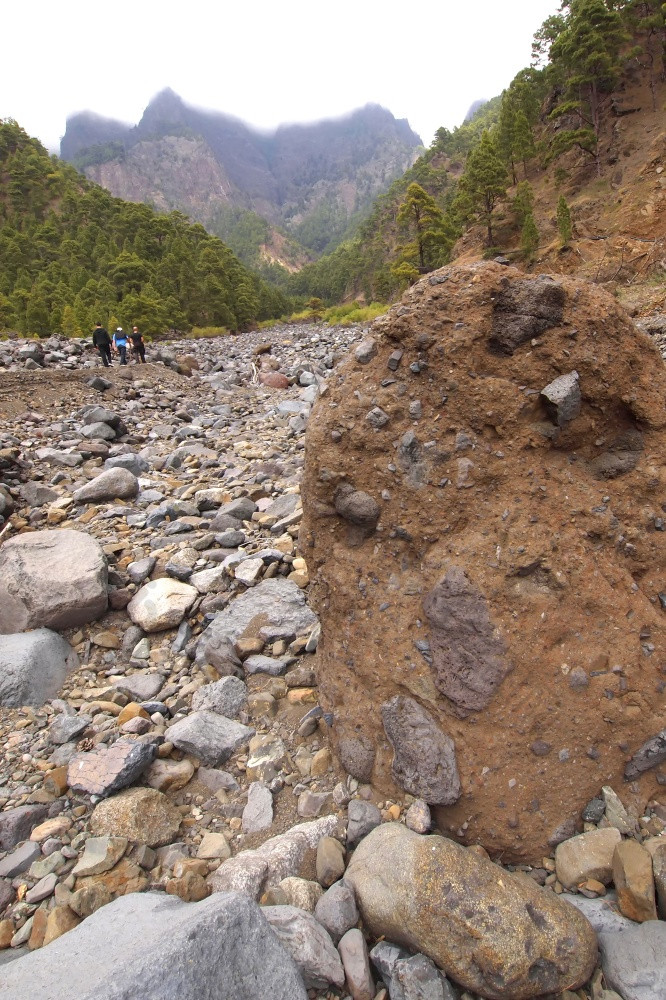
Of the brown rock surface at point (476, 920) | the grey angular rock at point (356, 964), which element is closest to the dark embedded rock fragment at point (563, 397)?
the brown rock surface at point (476, 920)

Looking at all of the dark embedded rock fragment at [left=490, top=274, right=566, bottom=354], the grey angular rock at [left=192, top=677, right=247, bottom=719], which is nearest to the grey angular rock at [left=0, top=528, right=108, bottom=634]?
the grey angular rock at [left=192, top=677, right=247, bottom=719]

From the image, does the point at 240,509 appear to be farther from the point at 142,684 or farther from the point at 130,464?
the point at 130,464

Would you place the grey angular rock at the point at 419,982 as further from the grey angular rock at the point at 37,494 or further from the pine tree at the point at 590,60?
the pine tree at the point at 590,60

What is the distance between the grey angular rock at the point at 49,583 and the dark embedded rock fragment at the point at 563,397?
354cm

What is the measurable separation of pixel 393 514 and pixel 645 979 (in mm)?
1818

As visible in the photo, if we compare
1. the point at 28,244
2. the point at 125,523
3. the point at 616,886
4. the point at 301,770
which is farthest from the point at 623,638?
the point at 28,244

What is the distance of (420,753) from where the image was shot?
87.4 inches

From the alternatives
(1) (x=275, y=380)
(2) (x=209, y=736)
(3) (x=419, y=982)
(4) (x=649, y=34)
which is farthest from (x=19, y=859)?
(4) (x=649, y=34)

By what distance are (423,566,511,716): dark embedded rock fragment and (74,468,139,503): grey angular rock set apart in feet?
17.4

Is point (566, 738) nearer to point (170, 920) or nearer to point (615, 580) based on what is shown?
point (615, 580)

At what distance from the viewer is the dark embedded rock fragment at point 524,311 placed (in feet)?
8.14

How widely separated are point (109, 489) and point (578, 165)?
31012 mm

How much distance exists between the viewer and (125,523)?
598 centimetres

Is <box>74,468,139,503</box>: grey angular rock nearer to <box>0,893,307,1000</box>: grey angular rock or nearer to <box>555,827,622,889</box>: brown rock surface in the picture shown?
<box>0,893,307,1000</box>: grey angular rock
